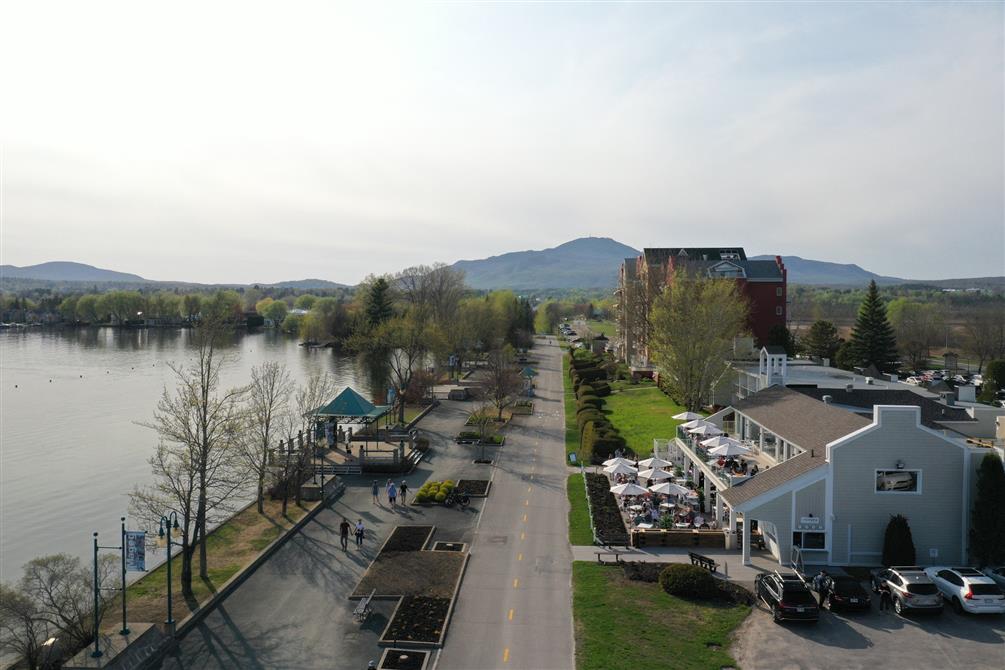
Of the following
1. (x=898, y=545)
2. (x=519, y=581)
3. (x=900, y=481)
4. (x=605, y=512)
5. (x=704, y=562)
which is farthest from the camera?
(x=605, y=512)

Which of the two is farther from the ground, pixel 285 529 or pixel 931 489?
pixel 931 489

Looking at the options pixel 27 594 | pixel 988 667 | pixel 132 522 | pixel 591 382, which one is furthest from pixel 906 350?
pixel 27 594

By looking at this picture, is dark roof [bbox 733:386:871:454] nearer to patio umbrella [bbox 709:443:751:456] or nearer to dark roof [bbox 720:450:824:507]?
dark roof [bbox 720:450:824:507]

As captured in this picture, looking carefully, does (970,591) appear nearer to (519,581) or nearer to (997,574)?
(997,574)

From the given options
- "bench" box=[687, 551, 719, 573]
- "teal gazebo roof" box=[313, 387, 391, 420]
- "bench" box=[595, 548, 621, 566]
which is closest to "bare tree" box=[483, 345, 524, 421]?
"teal gazebo roof" box=[313, 387, 391, 420]

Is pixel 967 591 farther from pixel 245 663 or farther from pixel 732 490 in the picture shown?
pixel 245 663

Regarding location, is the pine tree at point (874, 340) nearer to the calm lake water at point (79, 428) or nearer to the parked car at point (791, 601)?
the calm lake water at point (79, 428)

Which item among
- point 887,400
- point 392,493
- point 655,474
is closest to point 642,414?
point 887,400

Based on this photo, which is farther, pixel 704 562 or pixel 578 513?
pixel 578 513

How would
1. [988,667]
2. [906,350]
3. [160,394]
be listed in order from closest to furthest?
1. [988,667]
2. [160,394]
3. [906,350]
